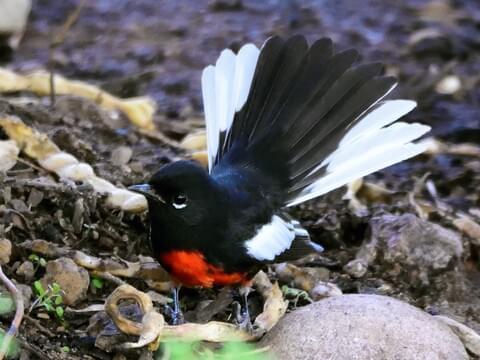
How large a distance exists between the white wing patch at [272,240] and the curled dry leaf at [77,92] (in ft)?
5.72

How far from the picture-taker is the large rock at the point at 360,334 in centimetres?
294

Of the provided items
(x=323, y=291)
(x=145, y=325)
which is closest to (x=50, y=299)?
(x=145, y=325)

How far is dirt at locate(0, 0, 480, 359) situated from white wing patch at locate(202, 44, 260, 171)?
407 millimetres

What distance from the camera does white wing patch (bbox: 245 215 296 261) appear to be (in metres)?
3.33

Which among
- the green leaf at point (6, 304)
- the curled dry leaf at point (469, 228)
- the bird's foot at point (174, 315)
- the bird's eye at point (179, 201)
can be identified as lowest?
the curled dry leaf at point (469, 228)

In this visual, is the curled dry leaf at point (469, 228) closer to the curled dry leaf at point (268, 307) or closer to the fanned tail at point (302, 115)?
the fanned tail at point (302, 115)

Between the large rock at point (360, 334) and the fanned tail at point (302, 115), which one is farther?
the fanned tail at point (302, 115)

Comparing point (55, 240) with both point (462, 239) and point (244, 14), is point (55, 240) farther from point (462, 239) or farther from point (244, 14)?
point (244, 14)

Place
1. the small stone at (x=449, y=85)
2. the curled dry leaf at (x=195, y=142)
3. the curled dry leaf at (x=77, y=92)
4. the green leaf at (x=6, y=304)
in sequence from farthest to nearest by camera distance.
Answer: the small stone at (x=449, y=85), the curled dry leaf at (x=77, y=92), the curled dry leaf at (x=195, y=142), the green leaf at (x=6, y=304)

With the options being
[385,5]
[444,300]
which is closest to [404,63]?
[385,5]

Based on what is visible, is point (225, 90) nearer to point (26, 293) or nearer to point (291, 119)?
point (291, 119)

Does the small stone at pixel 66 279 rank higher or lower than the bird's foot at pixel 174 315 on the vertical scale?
higher

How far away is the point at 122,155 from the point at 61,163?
0.56 meters

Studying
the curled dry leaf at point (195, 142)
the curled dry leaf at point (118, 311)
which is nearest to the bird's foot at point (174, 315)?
the curled dry leaf at point (118, 311)
